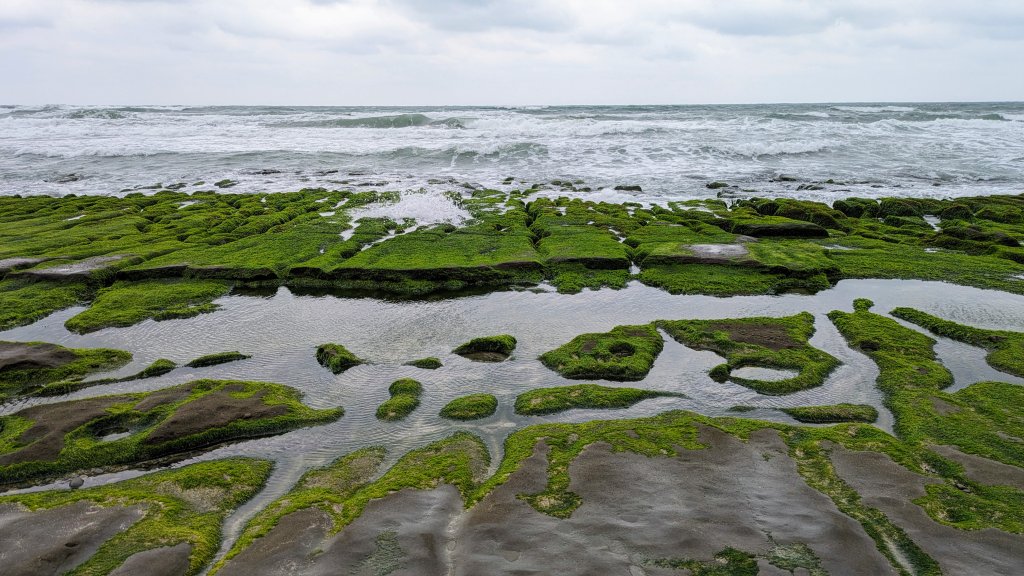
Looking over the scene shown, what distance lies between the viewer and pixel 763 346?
11578 mm

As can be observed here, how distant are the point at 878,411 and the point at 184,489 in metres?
10.7

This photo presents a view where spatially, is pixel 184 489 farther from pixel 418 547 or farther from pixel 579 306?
pixel 579 306

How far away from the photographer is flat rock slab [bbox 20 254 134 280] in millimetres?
15828

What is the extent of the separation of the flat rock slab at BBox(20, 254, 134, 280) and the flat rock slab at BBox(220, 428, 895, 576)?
13.9 meters

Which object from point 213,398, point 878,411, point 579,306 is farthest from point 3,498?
point 878,411

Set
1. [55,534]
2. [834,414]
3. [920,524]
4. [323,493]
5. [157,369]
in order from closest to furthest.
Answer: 1. [55,534]
2. [920,524]
3. [323,493]
4. [834,414]
5. [157,369]

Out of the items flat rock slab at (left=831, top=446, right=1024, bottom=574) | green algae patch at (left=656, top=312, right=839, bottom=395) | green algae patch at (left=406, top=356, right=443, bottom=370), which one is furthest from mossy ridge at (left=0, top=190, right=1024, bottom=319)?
flat rock slab at (left=831, top=446, right=1024, bottom=574)

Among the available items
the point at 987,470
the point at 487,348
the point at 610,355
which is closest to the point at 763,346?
the point at 610,355

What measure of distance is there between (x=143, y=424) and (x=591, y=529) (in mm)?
7191

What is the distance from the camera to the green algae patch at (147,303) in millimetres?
13227

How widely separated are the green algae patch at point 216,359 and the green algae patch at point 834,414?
10.5 m

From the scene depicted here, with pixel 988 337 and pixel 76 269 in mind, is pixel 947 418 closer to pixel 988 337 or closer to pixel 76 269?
pixel 988 337

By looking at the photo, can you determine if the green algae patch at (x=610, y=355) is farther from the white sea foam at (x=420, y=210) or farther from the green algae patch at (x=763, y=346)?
the white sea foam at (x=420, y=210)

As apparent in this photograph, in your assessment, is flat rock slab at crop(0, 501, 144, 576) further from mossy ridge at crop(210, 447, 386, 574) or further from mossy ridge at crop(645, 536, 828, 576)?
mossy ridge at crop(645, 536, 828, 576)
